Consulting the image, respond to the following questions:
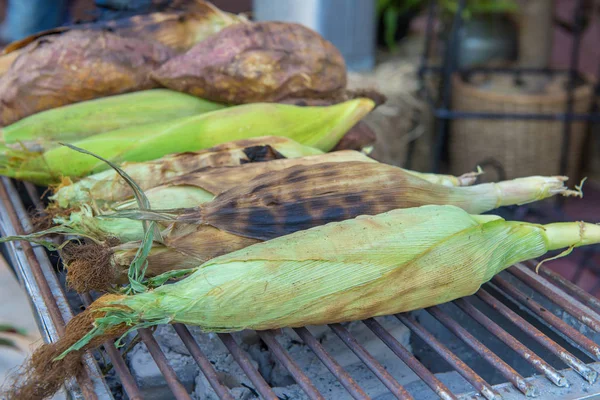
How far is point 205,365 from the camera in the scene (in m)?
1.00

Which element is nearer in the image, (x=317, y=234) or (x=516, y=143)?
(x=317, y=234)

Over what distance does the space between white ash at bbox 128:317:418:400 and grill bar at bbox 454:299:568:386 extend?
183 mm

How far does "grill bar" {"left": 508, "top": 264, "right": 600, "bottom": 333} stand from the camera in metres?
1.10

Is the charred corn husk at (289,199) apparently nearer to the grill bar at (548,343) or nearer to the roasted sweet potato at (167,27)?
the grill bar at (548,343)

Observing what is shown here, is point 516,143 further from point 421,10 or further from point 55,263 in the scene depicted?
point 55,263

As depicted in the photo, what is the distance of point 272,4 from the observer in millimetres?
3004

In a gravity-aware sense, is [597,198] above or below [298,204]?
below

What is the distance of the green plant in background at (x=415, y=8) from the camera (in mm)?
3320

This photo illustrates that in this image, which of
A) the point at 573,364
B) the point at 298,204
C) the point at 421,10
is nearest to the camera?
the point at 573,364

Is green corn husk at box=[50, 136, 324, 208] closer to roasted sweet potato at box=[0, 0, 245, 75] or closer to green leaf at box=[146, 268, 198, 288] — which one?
green leaf at box=[146, 268, 198, 288]

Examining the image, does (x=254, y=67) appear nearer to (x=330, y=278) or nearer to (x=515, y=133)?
(x=330, y=278)

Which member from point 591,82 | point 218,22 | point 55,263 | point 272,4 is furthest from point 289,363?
point 591,82

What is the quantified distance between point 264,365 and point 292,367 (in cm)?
24

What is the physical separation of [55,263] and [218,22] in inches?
32.1
